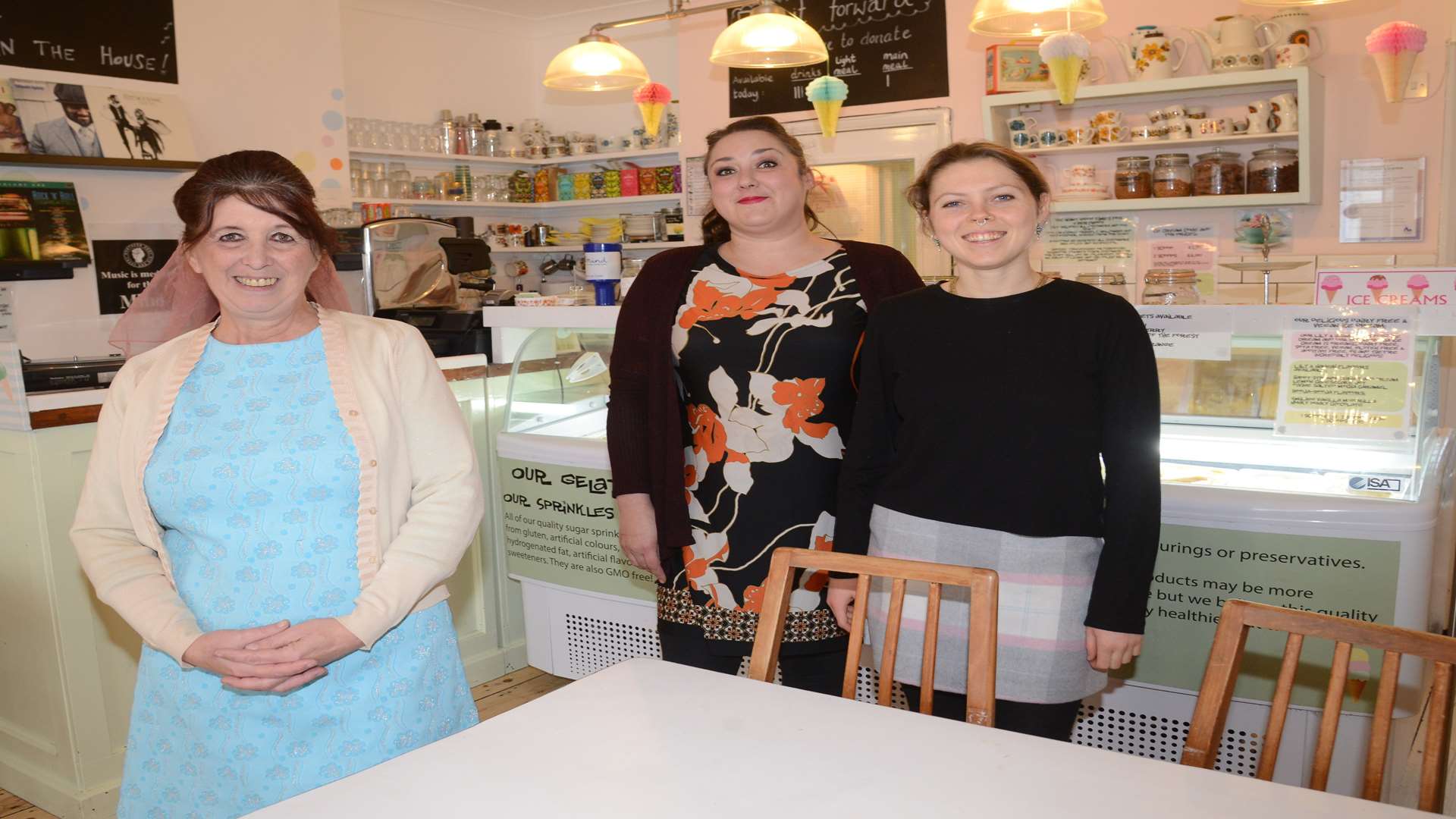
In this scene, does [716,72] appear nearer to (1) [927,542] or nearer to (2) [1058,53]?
(2) [1058,53]

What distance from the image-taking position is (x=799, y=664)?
205cm

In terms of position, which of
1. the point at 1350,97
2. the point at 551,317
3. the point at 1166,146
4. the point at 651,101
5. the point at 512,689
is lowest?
the point at 512,689

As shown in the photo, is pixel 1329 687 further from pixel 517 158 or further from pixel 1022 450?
pixel 517 158

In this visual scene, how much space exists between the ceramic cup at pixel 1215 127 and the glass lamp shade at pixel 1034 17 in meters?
1.23

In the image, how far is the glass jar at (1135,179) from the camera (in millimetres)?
4758

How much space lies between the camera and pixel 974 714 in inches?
56.9

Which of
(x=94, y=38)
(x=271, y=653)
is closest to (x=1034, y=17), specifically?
(x=271, y=653)

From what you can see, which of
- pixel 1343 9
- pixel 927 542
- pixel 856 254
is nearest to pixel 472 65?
pixel 1343 9

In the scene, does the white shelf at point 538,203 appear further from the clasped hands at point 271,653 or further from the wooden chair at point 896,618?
the wooden chair at point 896,618

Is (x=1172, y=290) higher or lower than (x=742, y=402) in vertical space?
higher

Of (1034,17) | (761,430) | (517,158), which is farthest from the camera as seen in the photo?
(517,158)

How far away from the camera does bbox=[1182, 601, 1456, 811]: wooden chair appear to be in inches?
46.4

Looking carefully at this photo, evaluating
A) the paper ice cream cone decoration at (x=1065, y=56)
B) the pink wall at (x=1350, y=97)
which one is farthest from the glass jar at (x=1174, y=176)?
the paper ice cream cone decoration at (x=1065, y=56)

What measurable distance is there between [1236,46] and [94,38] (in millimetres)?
4572
